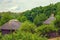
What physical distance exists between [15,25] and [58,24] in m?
7.36

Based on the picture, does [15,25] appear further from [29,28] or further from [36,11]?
[36,11]

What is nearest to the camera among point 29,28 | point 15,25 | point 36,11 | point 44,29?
point 29,28

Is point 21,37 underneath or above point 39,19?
above

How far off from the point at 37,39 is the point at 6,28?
85.0 ft

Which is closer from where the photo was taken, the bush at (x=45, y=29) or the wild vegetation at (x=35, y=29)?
the wild vegetation at (x=35, y=29)

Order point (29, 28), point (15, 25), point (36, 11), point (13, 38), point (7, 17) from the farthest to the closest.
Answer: point (36, 11) → point (7, 17) → point (15, 25) → point (29, 28) → point (13, 38)

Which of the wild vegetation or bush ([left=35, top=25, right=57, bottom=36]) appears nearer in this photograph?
the wild vegetation

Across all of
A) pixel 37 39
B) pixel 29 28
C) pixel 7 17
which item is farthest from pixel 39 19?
pixel 37 39

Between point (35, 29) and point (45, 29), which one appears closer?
point (35, 29)

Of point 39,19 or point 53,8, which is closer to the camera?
point 39,19

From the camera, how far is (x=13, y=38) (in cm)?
1542

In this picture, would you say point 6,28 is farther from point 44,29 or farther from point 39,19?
point 39,19

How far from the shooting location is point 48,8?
68625 mm

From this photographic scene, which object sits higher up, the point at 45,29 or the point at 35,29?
the point at 35,29
